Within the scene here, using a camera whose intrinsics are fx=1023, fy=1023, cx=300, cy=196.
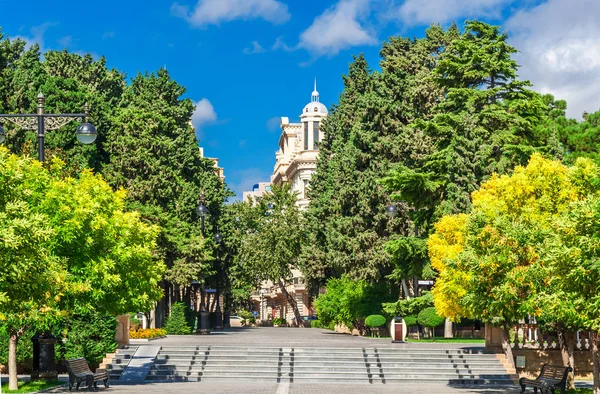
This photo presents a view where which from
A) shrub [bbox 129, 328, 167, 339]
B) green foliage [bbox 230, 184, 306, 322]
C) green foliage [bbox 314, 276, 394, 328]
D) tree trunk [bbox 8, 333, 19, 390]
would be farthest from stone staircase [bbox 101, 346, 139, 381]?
green foliage [bbox 230, 184, 306, 322]

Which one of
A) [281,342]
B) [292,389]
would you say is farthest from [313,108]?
[292,389]

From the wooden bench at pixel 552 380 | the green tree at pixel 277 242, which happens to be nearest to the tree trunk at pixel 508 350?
the wooden bench at pixel 552 380

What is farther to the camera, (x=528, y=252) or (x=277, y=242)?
(x=277, y=242)

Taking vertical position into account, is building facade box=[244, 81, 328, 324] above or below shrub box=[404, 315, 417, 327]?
above

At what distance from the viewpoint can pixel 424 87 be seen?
184 ft

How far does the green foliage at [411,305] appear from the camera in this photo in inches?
1855

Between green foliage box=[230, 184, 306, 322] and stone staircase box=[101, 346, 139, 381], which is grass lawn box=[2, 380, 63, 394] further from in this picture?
green foliage box=[230, 184, 306, 322]

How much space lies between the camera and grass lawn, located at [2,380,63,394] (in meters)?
26.4

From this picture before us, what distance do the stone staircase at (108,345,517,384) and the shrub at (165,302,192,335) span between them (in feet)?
49.7

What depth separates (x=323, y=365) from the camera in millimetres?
35219

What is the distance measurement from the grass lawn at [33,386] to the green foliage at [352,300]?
27.9 meters

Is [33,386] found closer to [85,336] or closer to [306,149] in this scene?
[85,336]

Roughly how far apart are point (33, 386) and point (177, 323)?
24.5 metres

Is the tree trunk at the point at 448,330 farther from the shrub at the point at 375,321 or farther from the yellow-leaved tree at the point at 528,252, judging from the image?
the yellow-leaved tree at the point at 528,252
